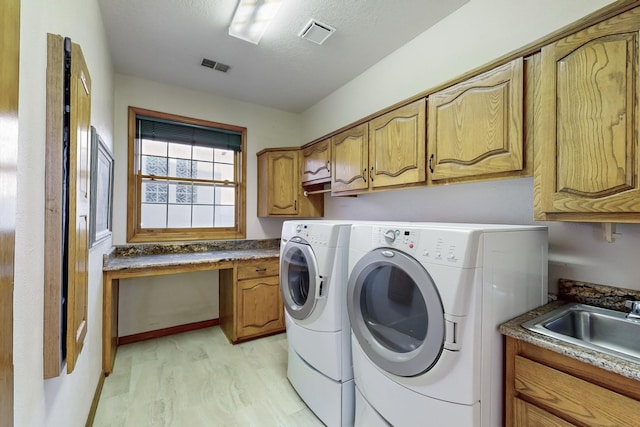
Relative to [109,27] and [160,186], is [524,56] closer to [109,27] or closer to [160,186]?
[109,27]

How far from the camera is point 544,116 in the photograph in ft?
3.94

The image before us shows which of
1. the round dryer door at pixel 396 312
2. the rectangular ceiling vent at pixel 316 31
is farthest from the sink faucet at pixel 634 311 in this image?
the rectangular ceiling vent at pixel 316 31

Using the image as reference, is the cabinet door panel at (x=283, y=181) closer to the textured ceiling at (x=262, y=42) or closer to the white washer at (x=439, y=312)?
the textured ceiling at (x=262, y=42)

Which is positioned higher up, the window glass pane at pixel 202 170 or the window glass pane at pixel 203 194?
the window glass pane at pixel 202 170

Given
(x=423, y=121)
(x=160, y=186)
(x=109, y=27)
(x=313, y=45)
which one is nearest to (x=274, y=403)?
(x=423, y=121)

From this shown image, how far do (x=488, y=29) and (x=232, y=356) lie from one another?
121 inches

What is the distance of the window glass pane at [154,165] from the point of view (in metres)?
2.93

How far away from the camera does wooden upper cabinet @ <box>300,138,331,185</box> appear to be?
2717 mm

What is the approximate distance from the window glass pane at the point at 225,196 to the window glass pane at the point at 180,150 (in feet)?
1.62

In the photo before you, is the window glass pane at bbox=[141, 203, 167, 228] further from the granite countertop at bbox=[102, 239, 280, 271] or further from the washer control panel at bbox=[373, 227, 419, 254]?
the washer control panel at bbox=[373, 227, 419, 254]

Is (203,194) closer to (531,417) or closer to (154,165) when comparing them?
(154,165)

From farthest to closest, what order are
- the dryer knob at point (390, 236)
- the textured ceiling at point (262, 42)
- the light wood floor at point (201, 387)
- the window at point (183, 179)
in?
the window at point (183, 179)
the textured ceiling at point (262, 42)
the light wood floor at point (201, 387)
the dryer knob at point (390, 236)

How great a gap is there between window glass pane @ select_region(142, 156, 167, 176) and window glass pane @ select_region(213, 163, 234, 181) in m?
0.52

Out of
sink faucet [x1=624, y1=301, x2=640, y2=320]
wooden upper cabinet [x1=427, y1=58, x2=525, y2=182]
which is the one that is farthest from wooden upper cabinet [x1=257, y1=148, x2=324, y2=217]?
sink faucet [x1=624, y1=301, x2=640, y2=320]
